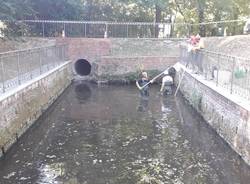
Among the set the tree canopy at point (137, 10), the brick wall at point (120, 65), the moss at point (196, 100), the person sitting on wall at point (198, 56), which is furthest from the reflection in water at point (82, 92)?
the tree canopy at point (137, 10)

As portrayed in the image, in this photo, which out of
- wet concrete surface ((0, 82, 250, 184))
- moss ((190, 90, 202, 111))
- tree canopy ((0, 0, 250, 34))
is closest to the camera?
wet concrete surface ((0, 82, 250, 184))

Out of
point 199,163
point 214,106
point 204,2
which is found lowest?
point 199,163

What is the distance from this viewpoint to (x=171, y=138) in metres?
13.4

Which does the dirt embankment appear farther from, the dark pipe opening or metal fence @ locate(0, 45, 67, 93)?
metal fence @ locate(0, 45, 67, 93)

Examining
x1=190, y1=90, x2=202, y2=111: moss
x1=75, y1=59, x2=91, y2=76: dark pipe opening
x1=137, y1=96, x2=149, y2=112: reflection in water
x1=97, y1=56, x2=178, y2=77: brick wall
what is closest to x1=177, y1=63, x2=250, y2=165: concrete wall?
x1=190, y1=90, x2=202, y2=111: moss

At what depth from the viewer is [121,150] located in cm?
1191

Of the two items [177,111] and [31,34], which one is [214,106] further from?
[31,34]

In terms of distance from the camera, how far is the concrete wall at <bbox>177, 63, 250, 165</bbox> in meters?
10.6

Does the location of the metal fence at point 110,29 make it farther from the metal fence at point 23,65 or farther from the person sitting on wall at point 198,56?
the person sitting on wall at point 198,56

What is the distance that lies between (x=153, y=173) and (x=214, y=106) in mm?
4954

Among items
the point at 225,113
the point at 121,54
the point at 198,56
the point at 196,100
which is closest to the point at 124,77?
the point at 121,54

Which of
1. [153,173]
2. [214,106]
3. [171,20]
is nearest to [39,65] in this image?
[214,106]

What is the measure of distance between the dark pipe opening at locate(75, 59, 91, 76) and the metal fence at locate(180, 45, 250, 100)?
10.8 m

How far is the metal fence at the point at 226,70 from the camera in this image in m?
12.1
